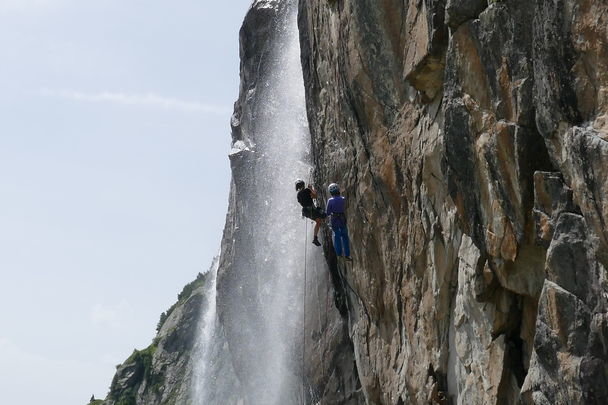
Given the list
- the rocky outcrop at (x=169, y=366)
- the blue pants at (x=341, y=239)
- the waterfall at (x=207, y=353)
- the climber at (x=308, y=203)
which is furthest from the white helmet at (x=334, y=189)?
the rocky outcrop at (x=169, y=366)

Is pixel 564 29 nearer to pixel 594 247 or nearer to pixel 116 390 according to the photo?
pixel 594 247

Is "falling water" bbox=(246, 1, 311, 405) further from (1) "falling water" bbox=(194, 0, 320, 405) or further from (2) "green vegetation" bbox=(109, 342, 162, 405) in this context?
(2) "green vegetation" bbox=(109, 342, 162, 405)

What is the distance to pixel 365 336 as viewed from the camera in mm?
22250

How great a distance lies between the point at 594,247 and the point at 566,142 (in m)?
1.38

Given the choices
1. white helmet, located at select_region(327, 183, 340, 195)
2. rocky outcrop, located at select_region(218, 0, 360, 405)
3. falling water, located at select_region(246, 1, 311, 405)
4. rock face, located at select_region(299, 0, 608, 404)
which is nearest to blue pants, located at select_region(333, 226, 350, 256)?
rock face, located at select_region(299, 0, 608, 404)

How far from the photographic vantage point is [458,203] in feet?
53.9

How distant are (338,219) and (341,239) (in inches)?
18.6

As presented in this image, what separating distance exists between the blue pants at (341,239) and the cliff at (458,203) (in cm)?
40

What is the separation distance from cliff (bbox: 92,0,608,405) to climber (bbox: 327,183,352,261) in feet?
0.83

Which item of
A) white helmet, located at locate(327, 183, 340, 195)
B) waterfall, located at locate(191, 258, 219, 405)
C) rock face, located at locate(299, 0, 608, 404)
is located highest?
waterfall, located at locate(191, 258, 219, 405)

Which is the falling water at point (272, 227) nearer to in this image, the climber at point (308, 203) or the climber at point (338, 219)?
the climber at point (308, 203)

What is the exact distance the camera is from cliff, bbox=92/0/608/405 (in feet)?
41.5

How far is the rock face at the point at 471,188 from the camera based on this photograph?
12.6 m

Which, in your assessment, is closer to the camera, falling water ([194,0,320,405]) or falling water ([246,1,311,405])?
falling water ([246,1,311,405])
